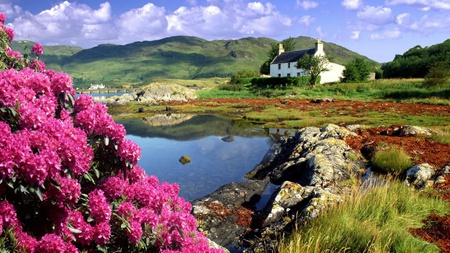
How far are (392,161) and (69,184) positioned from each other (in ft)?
51.2

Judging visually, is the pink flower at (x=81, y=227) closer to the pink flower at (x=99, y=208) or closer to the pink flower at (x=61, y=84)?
the pink flower at (x=99, y=208)

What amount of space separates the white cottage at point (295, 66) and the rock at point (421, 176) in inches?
2728

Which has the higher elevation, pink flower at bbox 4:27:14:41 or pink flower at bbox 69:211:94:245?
pink flower at bbox 4:27:14:41

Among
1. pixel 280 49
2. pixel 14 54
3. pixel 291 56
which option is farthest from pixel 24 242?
pixel 280 49

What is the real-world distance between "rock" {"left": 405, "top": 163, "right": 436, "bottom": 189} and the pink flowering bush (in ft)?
36.6

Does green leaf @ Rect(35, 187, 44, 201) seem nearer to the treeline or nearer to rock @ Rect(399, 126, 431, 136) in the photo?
rock @ Rect(399, 126, 431, 136)

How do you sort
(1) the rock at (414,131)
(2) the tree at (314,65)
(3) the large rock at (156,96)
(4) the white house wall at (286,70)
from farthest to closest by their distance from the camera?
(4) the white house wall at (286,70)
(2) the tree at (314,65)
(3) the large rock at (156,96)
(1) the rock at (414,131)

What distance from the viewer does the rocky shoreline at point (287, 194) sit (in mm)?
10109

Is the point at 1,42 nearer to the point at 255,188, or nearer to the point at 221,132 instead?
the point at 255,188

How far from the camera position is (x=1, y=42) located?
5621 millimetres

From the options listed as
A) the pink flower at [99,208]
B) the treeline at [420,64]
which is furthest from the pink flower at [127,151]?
the treeline at [420,64]

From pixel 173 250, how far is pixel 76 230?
124cm

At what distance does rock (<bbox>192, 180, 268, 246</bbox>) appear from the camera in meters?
11.4

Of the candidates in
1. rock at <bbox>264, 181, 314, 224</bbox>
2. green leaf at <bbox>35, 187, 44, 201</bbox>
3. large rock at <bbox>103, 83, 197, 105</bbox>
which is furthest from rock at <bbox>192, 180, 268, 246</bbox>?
large rock at <bbox>103, 83, 197, 105</bbox>
